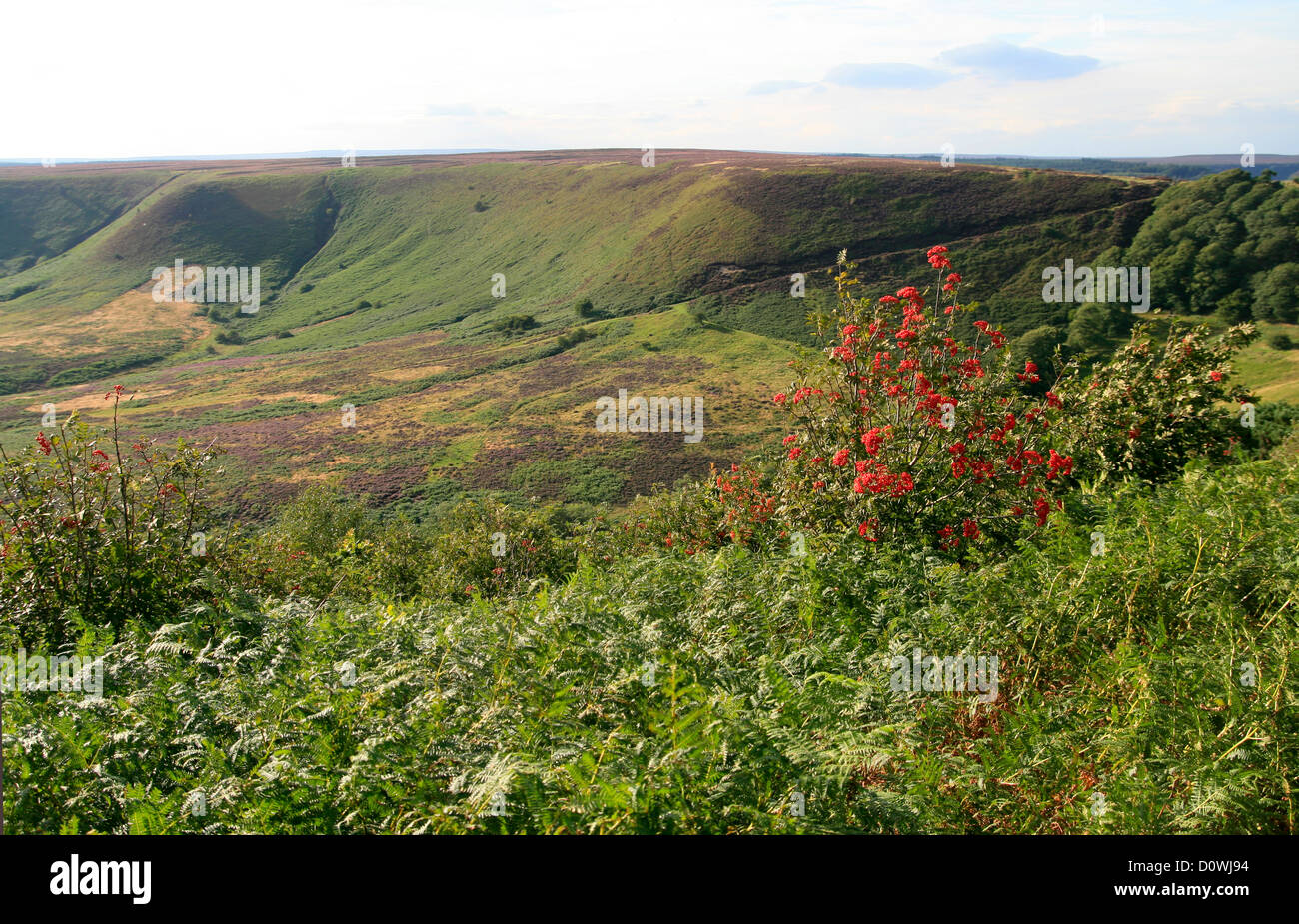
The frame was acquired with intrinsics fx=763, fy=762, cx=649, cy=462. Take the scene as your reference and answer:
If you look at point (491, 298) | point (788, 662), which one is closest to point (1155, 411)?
point (788, 662)

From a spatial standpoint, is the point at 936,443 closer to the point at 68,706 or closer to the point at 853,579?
the point at 853,579

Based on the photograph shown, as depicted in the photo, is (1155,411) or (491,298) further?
(491,298)

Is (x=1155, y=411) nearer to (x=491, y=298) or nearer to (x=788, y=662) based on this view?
(x=788, y=662)

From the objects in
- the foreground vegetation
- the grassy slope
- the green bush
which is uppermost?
the grassy slope

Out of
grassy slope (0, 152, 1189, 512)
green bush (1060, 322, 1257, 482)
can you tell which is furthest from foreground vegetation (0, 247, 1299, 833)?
grassy slope (0, 152, 1189, 512)

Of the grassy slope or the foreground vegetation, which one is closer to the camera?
the foreground vegetation

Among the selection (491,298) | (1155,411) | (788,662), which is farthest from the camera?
(491,298)

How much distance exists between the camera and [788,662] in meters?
3.95

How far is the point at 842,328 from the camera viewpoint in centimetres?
659

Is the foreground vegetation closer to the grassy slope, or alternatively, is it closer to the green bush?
the green bush

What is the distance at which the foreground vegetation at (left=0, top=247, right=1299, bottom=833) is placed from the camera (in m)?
2.77

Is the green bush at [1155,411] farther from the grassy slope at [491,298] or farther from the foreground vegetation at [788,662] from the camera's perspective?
the grassy slope at [491,298]
